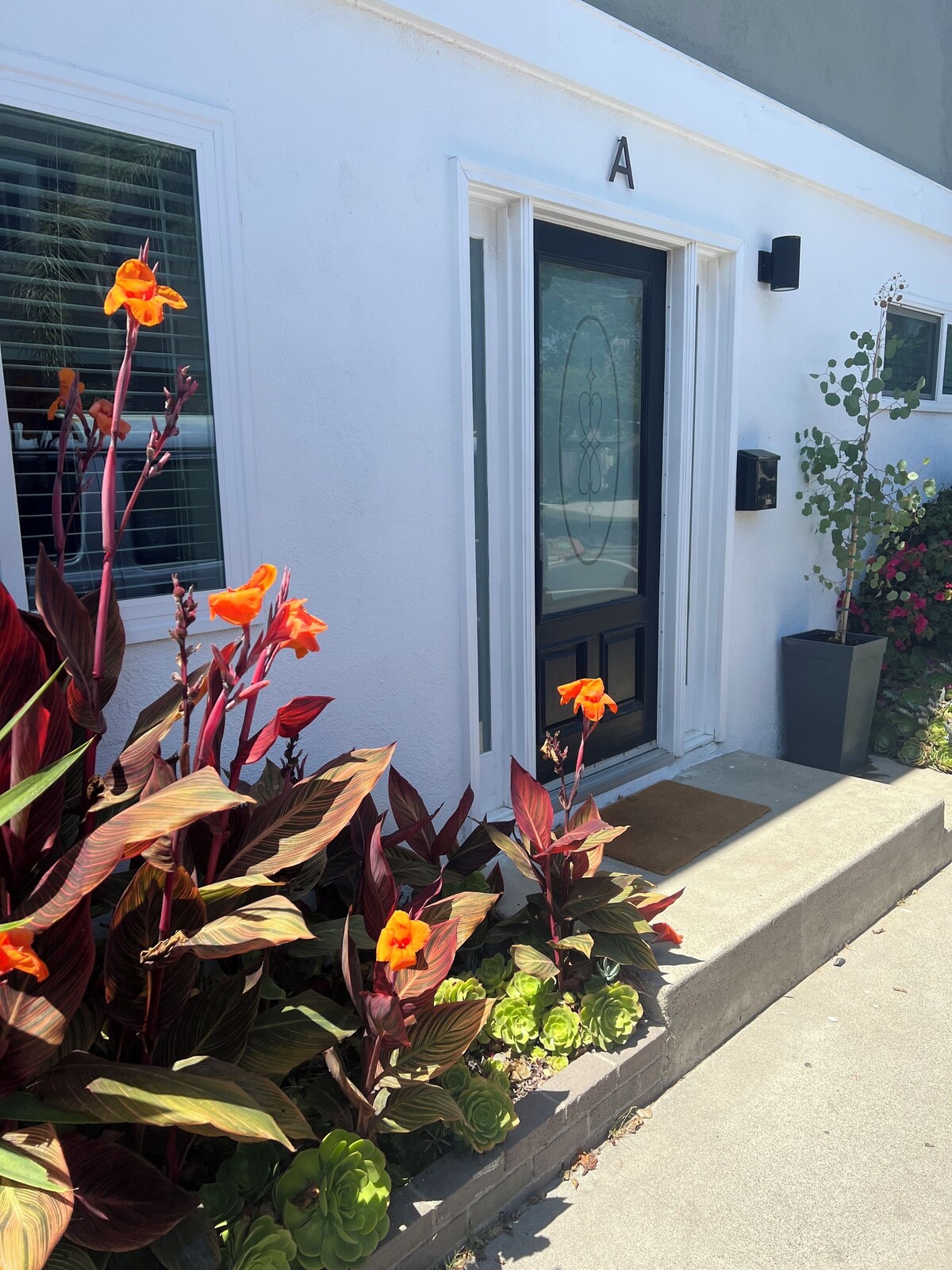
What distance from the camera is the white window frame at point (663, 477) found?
3.29m

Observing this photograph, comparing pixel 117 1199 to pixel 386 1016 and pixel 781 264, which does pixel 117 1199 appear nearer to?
pixel 386 1016

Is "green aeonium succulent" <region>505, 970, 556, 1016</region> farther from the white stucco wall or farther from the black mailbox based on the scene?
the black mailbox

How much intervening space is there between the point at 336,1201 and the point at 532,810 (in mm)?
1071

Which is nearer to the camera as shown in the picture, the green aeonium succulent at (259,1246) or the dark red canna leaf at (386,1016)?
the green aeonium succulent at (259,1246)

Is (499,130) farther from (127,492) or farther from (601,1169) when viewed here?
(601,1169)

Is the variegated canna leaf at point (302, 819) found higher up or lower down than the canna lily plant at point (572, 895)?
higher up

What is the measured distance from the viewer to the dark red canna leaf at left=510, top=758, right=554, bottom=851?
261cm

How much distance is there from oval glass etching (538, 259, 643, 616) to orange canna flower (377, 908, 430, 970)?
6.98ft

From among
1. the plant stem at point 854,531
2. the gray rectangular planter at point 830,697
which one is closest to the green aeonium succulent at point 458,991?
the gray rectangular planter at point 830,697

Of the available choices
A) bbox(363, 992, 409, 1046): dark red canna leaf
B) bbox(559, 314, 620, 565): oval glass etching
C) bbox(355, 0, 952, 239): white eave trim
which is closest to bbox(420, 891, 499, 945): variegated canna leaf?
bbox(363, 992, 409, 1046): dark red canna leaf

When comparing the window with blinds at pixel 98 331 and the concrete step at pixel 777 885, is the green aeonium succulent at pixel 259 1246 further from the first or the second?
the window with blinds at pixel 98 331

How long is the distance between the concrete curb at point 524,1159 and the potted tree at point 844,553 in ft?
8.73

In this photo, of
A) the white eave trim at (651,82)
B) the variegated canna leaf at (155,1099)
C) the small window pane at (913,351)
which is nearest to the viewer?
the variegated canna leaf at (155,1099)

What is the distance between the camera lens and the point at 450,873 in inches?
106
